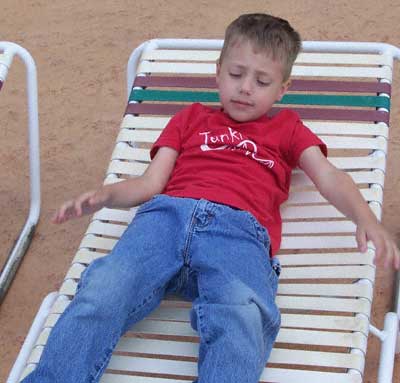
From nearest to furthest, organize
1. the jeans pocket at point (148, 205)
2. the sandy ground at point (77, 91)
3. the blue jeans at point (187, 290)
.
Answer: the blue jeans at point (187, 290) → the jeans pocket at point (148, 205) → the sandy ground at point (77, 91)

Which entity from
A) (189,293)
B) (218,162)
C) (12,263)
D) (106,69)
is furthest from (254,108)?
(106,69)

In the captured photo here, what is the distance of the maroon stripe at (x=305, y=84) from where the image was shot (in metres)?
3.14

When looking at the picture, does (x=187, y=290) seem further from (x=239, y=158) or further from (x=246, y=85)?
(x=246, y=85)

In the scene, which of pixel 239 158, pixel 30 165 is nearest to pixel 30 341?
pixel 239 158

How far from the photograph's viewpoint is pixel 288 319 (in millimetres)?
2541

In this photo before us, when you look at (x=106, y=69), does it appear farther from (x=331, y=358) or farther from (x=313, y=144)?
(x=331, y=358)

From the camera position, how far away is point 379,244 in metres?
2.41

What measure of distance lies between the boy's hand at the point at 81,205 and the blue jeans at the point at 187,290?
0.13 metres

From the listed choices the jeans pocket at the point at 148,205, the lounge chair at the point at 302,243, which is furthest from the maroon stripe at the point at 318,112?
the jeans pocket at the point at 148,205

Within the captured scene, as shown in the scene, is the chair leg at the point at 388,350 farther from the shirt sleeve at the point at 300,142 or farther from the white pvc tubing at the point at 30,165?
the white pvc tubing at the point at 30,165

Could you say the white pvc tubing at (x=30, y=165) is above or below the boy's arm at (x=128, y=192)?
above

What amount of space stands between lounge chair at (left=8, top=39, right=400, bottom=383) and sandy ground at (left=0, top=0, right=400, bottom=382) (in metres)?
0.56

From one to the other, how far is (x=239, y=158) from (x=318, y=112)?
512mm

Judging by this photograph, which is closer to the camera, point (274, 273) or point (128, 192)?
point (274, 273)
